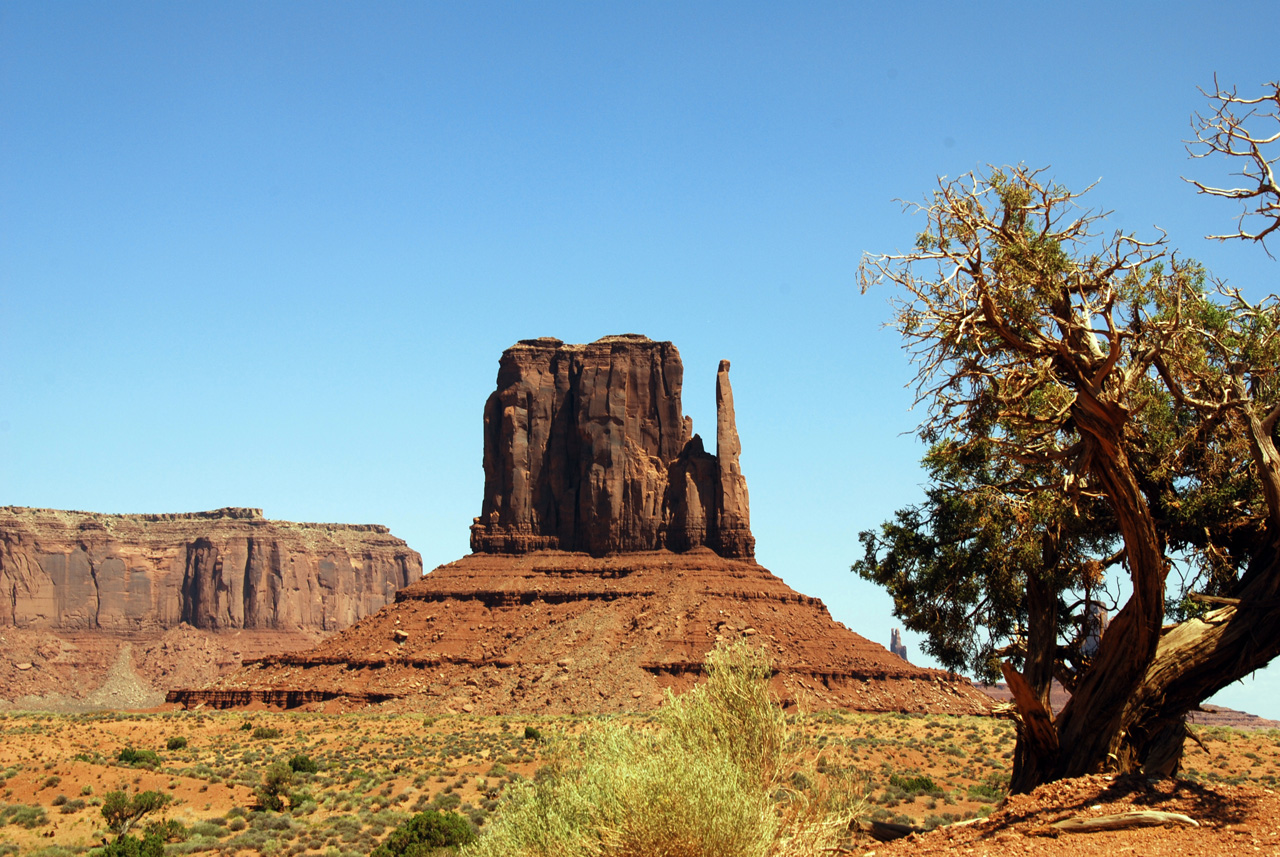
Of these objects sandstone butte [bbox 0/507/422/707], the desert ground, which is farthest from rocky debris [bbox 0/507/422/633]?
the desert ground

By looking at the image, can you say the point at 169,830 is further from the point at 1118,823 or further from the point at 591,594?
the point at 591,594

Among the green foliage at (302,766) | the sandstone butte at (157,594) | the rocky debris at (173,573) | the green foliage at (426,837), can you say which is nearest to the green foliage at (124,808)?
the green foliage at (426,837)

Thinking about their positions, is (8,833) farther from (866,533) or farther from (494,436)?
(494,436)

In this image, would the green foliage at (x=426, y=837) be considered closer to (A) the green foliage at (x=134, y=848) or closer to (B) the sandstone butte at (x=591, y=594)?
(A) the green foliage at (x=134, y=848)

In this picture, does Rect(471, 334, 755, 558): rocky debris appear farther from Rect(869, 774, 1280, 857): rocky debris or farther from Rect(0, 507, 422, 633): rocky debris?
Rect(869, 774, 1280, 857): rocky debris

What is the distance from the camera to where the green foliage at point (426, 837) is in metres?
25.5

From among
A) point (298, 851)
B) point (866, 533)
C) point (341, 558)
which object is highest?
point (341, 558)

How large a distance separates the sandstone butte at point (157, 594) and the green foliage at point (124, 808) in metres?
125

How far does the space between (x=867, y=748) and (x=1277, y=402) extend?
36392mm

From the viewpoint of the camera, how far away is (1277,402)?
1376 centimetres

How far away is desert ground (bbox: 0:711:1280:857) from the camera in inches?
460

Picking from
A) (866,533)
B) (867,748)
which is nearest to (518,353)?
(867,748)

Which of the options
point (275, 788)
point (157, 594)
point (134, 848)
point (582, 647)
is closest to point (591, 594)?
point (582, 647)

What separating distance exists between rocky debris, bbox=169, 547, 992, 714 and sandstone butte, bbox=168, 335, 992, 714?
16cm
